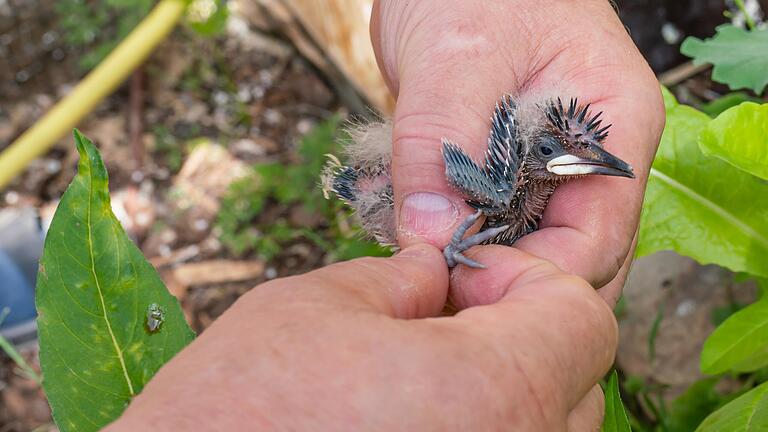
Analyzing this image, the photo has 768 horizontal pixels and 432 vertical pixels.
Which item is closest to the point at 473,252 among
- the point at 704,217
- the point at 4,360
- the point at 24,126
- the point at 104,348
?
the point at 104,348

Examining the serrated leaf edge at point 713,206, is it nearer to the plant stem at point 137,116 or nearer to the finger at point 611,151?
the finger at point 611,151

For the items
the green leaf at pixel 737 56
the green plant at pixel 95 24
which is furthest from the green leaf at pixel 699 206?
the green plant at pixel 95 24

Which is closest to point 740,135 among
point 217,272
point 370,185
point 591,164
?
point 591,164

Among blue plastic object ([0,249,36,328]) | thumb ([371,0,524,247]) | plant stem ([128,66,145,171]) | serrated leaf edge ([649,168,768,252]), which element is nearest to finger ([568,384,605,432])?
thumb ([371,0,524,247])

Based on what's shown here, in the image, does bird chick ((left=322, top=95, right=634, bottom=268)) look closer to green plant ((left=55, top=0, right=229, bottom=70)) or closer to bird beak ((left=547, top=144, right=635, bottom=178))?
bird beak ((left=547, top=144, right=635, bottom=178))

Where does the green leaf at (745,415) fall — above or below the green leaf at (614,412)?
below

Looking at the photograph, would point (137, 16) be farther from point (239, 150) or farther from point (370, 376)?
point (370, 376)
